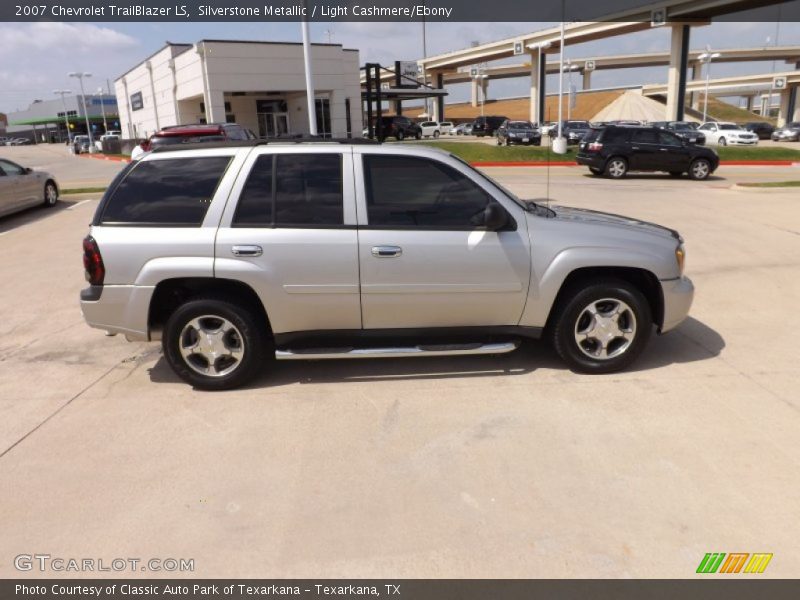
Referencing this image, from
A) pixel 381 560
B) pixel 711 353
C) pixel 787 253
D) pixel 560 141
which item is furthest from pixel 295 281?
pixel 560 141

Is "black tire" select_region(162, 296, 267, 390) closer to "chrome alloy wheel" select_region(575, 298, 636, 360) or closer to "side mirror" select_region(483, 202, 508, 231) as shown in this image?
"side mirror" select_region(483, 202, 508, 231)

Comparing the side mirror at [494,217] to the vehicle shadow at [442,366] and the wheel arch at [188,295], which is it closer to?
the vehicle shadow at [442,366]

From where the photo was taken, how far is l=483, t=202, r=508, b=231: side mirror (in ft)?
14.4

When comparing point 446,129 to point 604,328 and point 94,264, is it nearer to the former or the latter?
point 604,328

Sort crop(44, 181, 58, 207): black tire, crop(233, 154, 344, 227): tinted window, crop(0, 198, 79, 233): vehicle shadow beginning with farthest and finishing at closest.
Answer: crop(44, 181, 58, 207): black tire < crop(0, 198, 79, 233): vehicle shadow < crop(233, 154, 344, 227): tinted window

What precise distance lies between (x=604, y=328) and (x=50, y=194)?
14.9 m

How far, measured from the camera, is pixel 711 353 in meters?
5.22

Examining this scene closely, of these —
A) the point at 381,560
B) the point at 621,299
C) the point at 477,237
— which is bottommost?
the point at 381,560

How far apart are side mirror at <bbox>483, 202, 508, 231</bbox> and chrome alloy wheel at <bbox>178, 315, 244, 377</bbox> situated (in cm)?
197

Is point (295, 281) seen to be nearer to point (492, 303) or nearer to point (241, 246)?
point (241, 246)

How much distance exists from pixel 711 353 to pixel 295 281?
11.4 feet

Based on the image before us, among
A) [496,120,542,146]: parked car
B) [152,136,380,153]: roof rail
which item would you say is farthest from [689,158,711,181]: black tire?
[496,120,542,146]: parked car

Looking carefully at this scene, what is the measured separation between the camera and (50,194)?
602 inches

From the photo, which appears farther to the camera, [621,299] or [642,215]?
[642,215]
